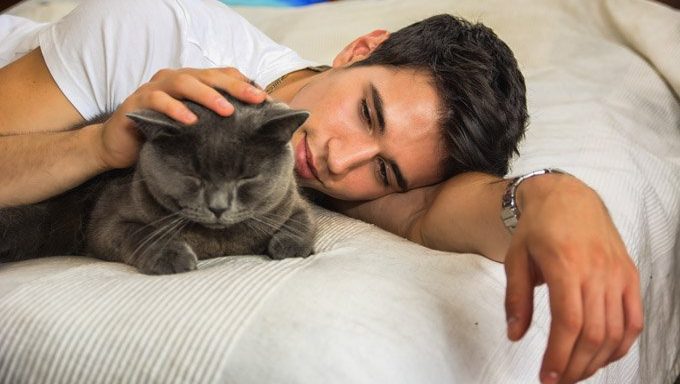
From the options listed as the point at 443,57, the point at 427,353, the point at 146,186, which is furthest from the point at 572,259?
the point at 443,57

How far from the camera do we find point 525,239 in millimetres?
716

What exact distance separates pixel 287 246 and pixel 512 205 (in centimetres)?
37

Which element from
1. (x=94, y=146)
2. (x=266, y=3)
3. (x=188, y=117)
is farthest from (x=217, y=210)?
(x=266, y=3)

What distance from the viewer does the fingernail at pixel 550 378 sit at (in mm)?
656

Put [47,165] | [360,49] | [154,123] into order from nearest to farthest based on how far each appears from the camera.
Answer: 1. [154,123]
2. [47,165]
3. [360,49]

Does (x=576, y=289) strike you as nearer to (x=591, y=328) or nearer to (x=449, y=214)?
(x=591, y=328)

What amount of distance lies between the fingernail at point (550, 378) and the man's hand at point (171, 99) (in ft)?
1.83

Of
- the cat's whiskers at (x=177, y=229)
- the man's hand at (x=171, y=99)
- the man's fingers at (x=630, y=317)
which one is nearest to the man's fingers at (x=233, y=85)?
the man's hand at (x=171, y=99)

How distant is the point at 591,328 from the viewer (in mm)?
634

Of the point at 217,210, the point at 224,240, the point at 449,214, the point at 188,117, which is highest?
the point at 188,117

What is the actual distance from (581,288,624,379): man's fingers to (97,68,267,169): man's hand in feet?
1.87

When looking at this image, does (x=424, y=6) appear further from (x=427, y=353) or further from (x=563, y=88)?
(x=427, y=353)

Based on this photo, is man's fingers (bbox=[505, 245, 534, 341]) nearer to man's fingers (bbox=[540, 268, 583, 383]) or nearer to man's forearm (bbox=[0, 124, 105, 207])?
man's fingers (bbox=[540, 268, 583, 383])

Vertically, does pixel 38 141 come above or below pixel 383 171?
above
